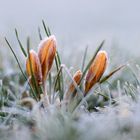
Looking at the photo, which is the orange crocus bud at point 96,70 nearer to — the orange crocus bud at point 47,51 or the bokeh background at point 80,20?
the orange crocus bud at point 47,51

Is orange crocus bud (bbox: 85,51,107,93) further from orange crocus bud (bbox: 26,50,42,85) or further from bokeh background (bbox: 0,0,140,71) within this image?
bokeh background (bbox: 0,0,140,71)

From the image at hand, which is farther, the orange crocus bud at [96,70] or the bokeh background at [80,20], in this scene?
the bokeh background at [80,20]

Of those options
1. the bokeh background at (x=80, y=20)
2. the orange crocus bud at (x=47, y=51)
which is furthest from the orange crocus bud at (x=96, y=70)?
the bokeh background at (x=80, y=20)

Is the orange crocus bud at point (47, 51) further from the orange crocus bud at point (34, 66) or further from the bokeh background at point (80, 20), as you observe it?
the bokeh background at point (80, 20)

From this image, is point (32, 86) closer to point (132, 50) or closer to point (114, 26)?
point (132, 50)

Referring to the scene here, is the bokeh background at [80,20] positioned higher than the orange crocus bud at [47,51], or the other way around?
the orange crocus bud at [47,51]

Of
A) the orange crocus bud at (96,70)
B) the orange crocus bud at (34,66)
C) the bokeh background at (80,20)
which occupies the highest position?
the orange crocus bud at (34,66)

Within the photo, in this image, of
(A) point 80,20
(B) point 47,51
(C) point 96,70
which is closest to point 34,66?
(B) point 47,51
